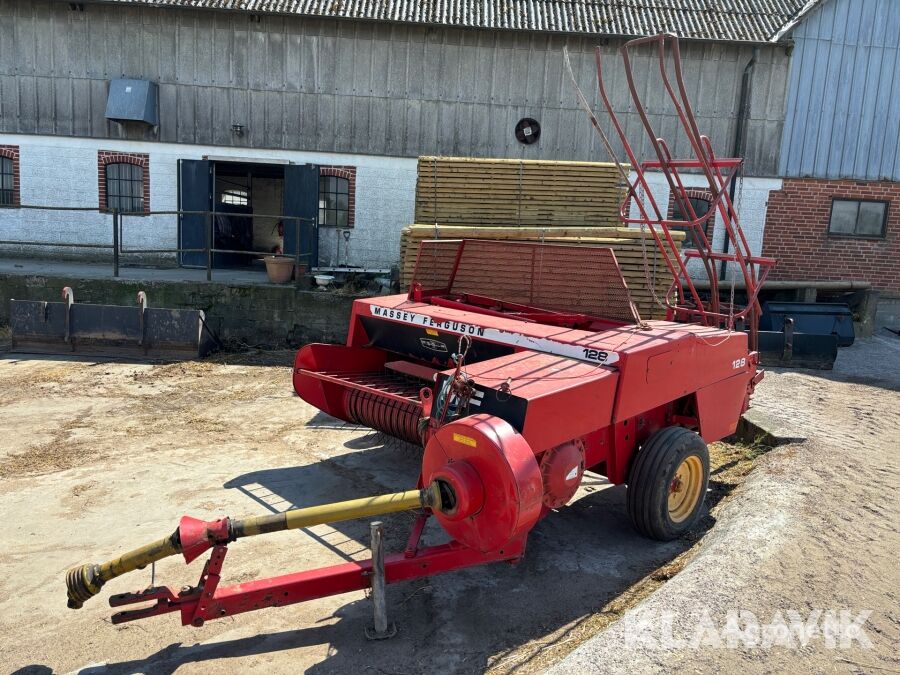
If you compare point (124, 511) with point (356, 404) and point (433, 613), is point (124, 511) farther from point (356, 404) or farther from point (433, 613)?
point (433, 613)

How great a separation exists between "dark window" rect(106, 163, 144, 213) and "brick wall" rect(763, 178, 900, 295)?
12954 mm

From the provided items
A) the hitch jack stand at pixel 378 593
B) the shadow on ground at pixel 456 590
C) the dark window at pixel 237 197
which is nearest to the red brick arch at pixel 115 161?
the dark window at pixel 237 197

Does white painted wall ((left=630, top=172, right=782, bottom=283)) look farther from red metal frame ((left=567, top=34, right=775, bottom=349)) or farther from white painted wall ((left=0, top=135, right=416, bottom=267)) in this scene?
red metal frame ((left=567, top=34, right=775, bottom=349))

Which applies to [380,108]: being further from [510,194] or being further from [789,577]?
[789,577]

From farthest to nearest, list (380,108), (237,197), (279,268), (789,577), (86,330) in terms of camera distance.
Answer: (237,197) < (380,108) < (279,268) < (86,330) < (789,577)

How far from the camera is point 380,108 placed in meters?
14.3

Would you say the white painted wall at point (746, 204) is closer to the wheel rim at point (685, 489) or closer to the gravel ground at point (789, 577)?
the gravel ground at point (789, 577)

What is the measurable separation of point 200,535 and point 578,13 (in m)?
14.4

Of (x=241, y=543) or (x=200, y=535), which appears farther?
(x=241, y=543)

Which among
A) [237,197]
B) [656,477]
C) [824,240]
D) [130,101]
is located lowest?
[656,477]

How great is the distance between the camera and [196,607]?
10.9ft

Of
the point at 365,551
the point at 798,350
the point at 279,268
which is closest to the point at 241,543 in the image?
the point at 365,551

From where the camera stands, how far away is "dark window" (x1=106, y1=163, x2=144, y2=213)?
14.5m

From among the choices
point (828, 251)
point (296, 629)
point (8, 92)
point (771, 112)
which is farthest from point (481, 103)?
point (296, 629)
